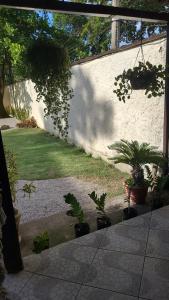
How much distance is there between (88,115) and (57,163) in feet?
4.92

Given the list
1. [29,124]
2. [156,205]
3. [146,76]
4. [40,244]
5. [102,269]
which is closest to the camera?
[102,269]

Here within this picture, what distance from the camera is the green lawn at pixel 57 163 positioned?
18.6 ft

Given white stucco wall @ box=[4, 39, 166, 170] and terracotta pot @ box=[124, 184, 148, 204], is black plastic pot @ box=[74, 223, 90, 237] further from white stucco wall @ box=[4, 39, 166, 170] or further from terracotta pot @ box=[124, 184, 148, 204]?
white stucco wall @ box=[4, 39, 166, 170]

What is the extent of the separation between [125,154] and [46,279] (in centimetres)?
227

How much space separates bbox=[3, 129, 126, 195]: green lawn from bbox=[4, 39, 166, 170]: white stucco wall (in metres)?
0.39

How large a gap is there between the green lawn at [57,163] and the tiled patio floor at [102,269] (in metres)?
1.77

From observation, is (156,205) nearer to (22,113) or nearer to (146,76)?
(146,76)

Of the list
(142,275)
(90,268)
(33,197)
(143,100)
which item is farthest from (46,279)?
(143,100)

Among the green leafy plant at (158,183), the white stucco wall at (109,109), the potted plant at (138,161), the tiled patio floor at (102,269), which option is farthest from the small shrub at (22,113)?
the tiled patio floor at (102,269)

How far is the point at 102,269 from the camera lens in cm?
259

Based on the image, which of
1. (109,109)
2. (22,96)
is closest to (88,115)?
(109,109)

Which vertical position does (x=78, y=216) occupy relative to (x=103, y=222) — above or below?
above

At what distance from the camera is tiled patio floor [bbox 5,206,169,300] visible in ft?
7.60

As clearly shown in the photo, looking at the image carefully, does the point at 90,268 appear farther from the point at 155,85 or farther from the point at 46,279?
the point at 155,85
